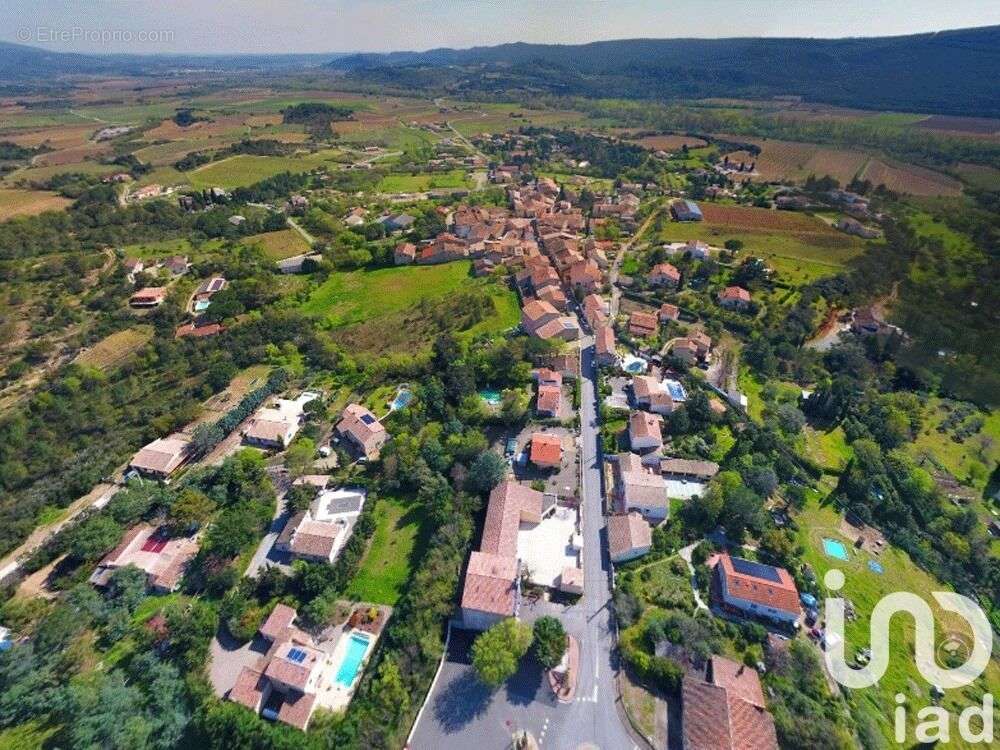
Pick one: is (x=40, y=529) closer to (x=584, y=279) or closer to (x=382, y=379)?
(x=382, y=379)

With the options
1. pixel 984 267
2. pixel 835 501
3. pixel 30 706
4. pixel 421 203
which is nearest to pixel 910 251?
pixel 984 267

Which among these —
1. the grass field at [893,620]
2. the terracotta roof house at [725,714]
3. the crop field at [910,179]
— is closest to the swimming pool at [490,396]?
the grass field at [893,620]

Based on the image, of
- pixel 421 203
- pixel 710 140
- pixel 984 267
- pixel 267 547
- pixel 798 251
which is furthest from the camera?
pixel 710 140

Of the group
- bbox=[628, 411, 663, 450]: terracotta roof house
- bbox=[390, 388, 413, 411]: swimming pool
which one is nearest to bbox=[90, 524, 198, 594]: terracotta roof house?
bbox=[390, 388, 413, 411]: swimming pool

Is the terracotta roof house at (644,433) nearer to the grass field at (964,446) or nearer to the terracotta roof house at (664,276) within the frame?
the grass field at (964,446)

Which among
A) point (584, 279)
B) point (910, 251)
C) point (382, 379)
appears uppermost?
point (910, 251)

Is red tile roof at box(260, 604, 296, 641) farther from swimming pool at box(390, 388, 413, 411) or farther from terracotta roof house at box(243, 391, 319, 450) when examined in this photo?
swimming pool at box(390, 388, 413, 411)
